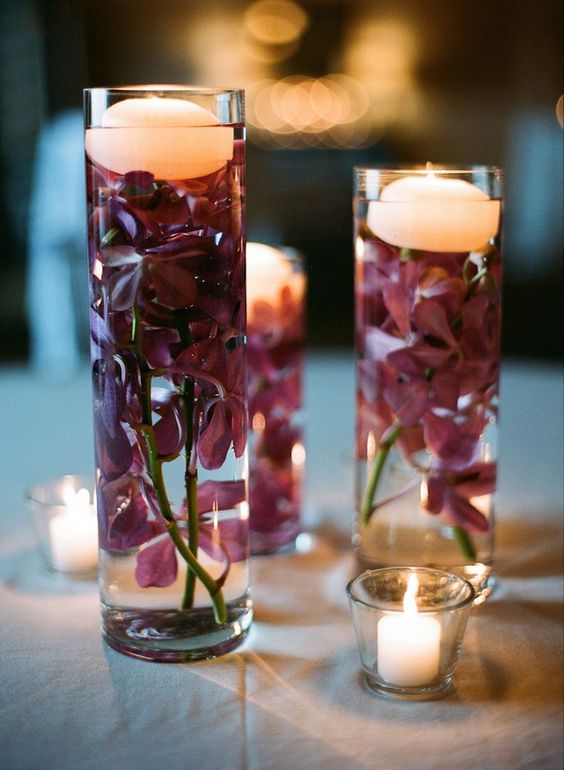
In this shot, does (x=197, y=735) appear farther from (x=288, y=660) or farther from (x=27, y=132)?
(x=27, y=132)

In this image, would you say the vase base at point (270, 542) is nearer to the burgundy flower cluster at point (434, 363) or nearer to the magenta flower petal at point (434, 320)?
the burgundy flower cluster at point (434, 363)

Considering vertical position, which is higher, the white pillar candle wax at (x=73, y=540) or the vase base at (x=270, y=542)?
the white pillar candle wax at (x=73, y=540)

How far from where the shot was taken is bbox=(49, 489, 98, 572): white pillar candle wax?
83 cm

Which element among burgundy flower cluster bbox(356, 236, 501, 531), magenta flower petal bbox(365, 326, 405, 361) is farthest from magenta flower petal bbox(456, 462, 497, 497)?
magenta flower petal bbox(365, 326, 405, 361)

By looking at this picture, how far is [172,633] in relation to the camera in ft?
2.28

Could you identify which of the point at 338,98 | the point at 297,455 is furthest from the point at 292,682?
the point at 338,98

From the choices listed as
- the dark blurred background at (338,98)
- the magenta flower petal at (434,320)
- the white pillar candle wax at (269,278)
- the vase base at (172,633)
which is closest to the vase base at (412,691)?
the vase base at (172,633)

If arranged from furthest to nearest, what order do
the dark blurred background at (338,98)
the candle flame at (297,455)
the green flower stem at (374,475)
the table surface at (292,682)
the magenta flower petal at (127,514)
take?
the dark blurred background at (338,98) → the candle flame at (297,455) → the green flower stem at (374,475) → the magenta flower petal at (127,514) → the table surface at (292,682)

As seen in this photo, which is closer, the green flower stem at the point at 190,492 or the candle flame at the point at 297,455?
the green flower stem at the point at 190,492

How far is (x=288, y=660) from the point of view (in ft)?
2.25

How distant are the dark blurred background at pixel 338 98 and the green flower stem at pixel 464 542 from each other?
2.16 m

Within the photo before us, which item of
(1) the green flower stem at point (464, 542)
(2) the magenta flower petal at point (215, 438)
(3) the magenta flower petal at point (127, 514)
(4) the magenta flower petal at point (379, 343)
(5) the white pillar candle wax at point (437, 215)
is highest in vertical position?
(5) the white pillar candle wax at point (437, 215)

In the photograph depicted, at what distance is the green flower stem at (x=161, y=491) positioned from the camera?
0.65m

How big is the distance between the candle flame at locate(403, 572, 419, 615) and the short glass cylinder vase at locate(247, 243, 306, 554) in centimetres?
22
